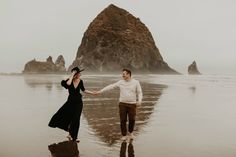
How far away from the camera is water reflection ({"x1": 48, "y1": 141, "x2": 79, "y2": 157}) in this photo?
28.2ft

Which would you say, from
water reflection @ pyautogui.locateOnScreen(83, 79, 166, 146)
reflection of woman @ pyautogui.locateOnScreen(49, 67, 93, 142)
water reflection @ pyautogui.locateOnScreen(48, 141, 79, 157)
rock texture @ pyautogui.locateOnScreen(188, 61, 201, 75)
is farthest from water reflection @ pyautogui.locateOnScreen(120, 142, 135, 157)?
rock texture @ pyautogui.locateOnScreen(188, 61, 201, 75)

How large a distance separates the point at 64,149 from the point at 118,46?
14592 centimetres

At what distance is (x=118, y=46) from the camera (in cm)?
15438

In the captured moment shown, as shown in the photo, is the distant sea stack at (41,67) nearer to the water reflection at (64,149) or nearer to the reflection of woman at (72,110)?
the reflection of woman at (72,110)

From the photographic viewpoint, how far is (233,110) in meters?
18.1

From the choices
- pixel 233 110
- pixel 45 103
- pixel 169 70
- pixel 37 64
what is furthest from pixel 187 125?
pixel 169 70

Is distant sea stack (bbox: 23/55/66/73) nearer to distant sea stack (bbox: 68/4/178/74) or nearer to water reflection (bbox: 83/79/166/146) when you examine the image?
distant sea stack (bbox: 68/4/178/74)

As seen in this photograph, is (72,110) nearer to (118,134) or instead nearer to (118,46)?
(118,134)

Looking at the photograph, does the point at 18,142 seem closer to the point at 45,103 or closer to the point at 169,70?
the point at 45,103

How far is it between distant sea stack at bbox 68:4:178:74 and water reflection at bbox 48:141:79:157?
13609cm

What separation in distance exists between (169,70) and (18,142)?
6355 inches

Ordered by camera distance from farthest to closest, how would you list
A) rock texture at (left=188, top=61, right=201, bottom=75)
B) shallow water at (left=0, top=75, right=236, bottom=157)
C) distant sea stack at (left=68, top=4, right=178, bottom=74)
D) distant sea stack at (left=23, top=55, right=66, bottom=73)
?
1. rock texture at (left=188, top=61, right=201, bottom=75)
2. distant sea stack at (left=68, top=4, right=178, bottom=74)
3. distant sea stack at (left=23, top=55, right=66, bottom=73)
4. shallow water at (left=0, top=75, right=236, bottom=157)

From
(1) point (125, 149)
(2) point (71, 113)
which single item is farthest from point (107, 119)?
(1) point (125, 149)

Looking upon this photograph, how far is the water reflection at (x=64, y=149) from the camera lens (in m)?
8.60
